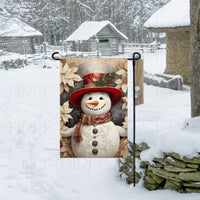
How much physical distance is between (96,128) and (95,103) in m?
0.23

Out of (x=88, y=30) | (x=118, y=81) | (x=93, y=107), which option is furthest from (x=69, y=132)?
(x=88, y=30)

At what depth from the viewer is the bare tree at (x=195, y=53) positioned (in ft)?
11.7

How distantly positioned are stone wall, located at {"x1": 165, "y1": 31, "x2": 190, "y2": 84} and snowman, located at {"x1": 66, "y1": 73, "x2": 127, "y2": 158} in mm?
9500

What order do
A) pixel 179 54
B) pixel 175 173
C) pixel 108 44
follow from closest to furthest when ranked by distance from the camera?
pixel 175 173, pixel 179 54, pixel 108 44

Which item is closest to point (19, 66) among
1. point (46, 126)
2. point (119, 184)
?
point (46, 126)

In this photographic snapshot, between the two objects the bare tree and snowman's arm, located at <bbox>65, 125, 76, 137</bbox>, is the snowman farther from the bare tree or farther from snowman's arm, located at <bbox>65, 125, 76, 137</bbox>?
the bare tree

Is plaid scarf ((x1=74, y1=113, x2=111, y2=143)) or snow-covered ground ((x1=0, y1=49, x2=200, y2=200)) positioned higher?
plaid scarf ((x1=74, y1=113, x2=111, y2=143))

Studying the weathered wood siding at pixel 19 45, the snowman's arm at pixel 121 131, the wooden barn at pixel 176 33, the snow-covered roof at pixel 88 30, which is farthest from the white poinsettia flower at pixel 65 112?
the weathered wood siding at pixel 19 45

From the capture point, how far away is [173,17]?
1158 centimetres

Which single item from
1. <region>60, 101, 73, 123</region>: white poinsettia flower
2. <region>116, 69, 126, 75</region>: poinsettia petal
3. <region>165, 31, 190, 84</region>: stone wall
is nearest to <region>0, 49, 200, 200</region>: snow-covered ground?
<region>116, 69, 126, 75</region>: poinsettia petal

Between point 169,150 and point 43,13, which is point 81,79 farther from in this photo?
point 43,13

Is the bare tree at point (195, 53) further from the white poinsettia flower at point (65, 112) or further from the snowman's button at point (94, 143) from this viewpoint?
the white poinsettia flower at point (65, 112)

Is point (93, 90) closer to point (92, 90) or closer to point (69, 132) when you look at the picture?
point (92, 90)

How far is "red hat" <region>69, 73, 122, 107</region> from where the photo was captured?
103 inches
